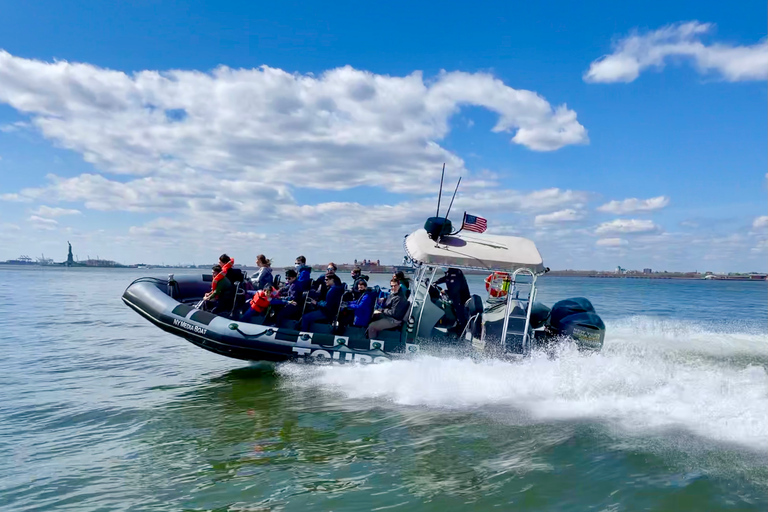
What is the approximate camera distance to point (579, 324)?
755 centimetres

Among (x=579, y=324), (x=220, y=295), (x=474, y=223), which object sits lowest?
(x=579, y=324)

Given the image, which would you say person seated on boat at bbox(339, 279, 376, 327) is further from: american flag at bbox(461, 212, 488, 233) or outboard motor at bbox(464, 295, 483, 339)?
american flag at bbox(461, 212, 488, 233)

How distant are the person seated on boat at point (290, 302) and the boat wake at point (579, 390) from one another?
0.80 meters

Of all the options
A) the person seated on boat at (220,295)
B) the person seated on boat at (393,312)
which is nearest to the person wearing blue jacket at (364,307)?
the person seated on boat at (393,312)

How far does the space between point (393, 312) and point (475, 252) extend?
1.51m

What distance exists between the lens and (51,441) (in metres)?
5.71

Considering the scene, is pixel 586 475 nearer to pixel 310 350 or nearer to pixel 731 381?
pixel 731 381

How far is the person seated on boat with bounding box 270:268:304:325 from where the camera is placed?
8.50 meters

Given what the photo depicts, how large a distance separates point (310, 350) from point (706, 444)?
513cm

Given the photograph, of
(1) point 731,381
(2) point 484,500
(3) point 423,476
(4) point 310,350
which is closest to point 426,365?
(4) point 310,350

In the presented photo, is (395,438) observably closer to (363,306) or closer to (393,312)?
(393,312)

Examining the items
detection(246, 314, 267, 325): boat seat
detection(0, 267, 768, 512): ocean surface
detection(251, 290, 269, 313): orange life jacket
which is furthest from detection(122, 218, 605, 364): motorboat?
detection(0, 267, 768, 512): ocean surface

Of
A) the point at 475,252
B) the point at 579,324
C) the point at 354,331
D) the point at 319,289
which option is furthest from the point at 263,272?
the point at 579,324

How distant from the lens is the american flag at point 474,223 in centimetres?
762
